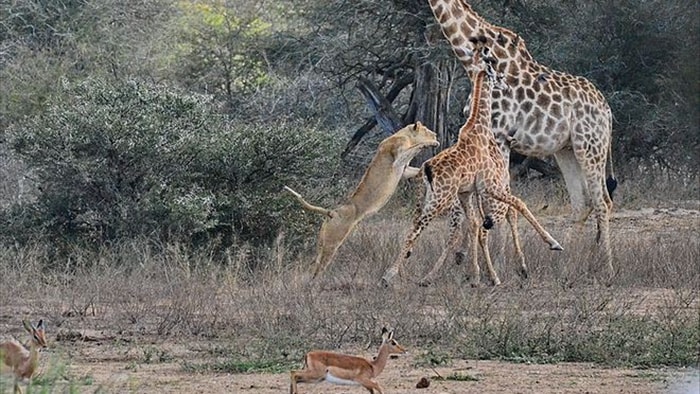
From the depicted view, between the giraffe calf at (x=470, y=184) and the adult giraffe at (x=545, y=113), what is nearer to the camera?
the giraffe calf at (x=470, y=184)

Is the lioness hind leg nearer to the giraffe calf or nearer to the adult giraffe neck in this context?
the giraffe calf

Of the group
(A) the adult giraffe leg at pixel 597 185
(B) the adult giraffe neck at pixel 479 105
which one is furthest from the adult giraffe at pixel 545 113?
(B) the adult giraffe neck at pixel 479 105

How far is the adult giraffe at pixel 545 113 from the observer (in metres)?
14.0

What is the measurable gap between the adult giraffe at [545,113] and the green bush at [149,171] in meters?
1.85

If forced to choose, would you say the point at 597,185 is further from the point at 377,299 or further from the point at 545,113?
the point at 377,299

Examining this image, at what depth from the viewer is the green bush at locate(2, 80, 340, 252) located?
13.8 meters

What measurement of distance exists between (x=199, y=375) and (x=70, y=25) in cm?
1512

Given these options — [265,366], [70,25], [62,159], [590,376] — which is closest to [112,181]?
[62,159]

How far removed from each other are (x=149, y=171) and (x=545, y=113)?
3.76 m

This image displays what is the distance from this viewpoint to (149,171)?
14109mm

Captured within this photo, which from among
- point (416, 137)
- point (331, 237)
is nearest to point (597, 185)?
point (416, 137)

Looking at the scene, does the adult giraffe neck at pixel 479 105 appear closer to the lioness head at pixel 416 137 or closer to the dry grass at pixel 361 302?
the lioness head at pixel 416 137

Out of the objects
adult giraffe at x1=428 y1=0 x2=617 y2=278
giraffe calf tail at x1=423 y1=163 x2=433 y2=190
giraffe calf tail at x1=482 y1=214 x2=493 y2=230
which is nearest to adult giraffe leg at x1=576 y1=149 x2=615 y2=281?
adult giraffe at x1=428 y1=0 x2=617 y2=278

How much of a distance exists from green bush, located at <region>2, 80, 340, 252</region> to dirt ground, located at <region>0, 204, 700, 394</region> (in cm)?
404
